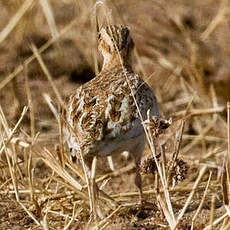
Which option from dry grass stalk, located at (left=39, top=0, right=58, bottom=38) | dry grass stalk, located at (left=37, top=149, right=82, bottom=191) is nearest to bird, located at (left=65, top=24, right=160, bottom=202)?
dry grass stalk, located at (left=37, top=149, right=82, bottom=191)

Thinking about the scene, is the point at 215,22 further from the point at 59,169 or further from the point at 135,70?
the point at 59,169

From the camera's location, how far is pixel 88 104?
342 centimetres

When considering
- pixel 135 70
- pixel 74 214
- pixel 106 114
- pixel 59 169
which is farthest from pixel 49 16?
pixel 74 214

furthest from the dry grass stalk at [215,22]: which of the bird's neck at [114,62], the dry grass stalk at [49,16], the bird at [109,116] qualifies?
the bird at [109,116]

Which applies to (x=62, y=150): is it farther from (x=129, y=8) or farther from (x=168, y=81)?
(x=129, y=8)

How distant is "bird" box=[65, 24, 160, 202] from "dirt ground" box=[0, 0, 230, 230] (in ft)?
1.08

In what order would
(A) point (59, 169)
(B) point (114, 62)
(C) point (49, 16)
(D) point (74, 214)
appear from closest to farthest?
(D) point (74, 214)
(A) point (59, 169)
(B) point (114, 62)
(C) point (49, 16)

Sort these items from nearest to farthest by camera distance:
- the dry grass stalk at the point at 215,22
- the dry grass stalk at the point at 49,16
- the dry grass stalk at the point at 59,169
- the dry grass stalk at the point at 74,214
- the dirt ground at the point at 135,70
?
the dry grass stalk at the point at 74,214 < the dry grass stalk at the point at 59,169 < the dirt ground at the point at 135,70 < the dry grass stalk at the point at 49,16 < the dry grass stalk at the point at 215,22

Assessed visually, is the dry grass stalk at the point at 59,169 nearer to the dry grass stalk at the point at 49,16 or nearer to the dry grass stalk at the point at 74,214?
the dry grass stalk at the point at 74,214

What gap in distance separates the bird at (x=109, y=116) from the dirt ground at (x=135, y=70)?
1.08ft

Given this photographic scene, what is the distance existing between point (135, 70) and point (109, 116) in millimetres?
2449

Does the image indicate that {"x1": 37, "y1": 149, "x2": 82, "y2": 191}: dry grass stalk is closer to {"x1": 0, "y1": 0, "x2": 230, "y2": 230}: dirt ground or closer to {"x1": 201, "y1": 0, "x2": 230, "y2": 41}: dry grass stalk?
{"x1": 0, "y1": 0, "x2": 230, "y2": 230}: dirt ground

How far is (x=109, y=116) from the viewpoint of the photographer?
332cm

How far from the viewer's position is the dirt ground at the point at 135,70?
12.1 feet
